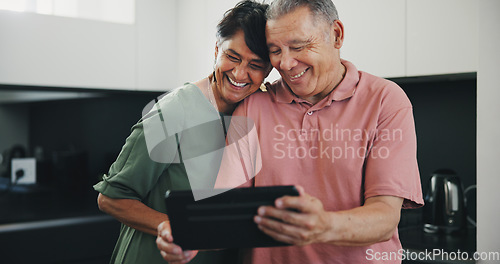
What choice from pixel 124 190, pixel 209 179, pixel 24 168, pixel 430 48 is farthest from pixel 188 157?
pixel 24 168

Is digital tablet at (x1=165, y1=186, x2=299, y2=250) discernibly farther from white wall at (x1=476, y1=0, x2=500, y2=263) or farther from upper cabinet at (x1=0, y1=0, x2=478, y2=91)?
upper cabinet at (x1=0, y1=0, x2=478, y2=91)

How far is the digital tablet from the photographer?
856mm

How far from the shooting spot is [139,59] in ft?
9.00

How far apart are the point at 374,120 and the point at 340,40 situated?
0.24 meters

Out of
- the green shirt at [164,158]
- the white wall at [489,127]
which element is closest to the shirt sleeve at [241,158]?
the green shirt at [164,158]

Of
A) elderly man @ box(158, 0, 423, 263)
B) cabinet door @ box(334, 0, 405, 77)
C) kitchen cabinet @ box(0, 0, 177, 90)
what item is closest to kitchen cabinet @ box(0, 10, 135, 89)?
kitchen cabinet @ box(0, 0, 177, 90)

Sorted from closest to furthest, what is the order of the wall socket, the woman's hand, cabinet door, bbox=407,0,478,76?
the woman's hand
cabinet door, bbox=407,0,478,76
the wall socket

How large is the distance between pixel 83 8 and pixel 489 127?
2093 millimetres

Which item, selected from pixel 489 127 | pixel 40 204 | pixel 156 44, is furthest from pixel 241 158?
pixel 40 204

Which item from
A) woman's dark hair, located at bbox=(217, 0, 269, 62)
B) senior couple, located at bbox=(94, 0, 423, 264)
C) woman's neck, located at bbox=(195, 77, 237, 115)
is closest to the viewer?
senior couple, located at bbox=(94, 0, 423, 264)

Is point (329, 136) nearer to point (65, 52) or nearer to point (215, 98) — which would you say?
point (215, 98)

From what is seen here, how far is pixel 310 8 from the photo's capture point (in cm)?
113

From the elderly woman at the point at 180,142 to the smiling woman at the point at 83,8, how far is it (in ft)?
5.04

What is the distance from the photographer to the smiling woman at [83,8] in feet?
7.89
